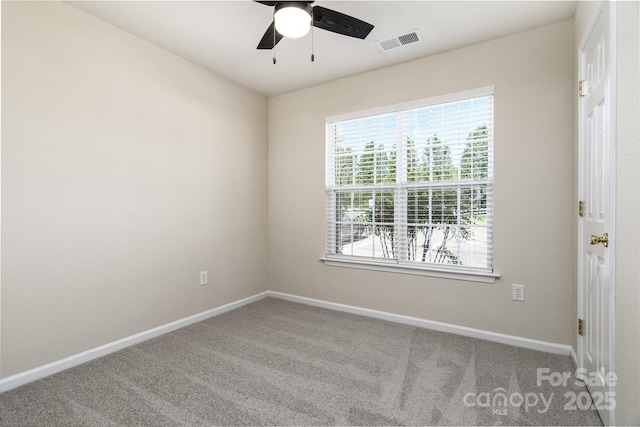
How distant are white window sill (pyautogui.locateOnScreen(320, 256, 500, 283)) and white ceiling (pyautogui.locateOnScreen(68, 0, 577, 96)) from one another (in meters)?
2.05

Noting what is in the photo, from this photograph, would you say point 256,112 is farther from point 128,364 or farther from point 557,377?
point 557,377

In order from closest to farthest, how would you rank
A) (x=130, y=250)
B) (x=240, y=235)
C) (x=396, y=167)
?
1. (x=130, y=250)
2. (x=396, y=167)
3. (x=240, y=235)

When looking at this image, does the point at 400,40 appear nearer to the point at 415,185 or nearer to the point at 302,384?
the point at 415,185

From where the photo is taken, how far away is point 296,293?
12.7ft

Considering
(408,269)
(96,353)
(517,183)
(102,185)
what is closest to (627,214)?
(517,183)

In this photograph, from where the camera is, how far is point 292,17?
1756 mm

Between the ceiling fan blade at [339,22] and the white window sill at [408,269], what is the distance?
213cm

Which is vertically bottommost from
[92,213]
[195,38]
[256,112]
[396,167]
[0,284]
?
[0,284]

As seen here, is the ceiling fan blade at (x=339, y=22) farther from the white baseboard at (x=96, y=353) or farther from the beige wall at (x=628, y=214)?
the white baseboard at (x=96, y=353)

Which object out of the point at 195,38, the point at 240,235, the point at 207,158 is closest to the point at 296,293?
the point at 240,235

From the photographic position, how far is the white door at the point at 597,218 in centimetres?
156

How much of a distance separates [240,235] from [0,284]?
6.80 feet

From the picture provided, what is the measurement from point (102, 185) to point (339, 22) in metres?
2.15

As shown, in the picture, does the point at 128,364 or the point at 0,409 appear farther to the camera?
the point at 128,364
